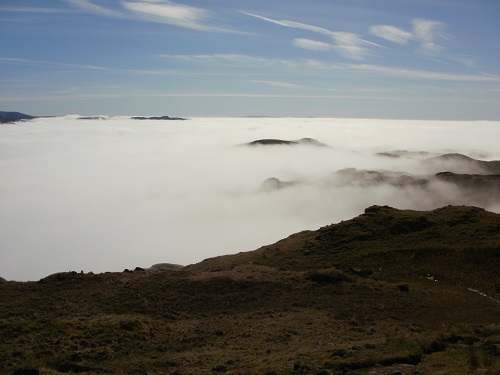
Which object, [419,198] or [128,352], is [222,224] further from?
[128,352]

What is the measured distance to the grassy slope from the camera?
2322 centimetres

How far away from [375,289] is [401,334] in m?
10.5

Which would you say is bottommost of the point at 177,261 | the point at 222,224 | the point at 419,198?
the point at 177,261

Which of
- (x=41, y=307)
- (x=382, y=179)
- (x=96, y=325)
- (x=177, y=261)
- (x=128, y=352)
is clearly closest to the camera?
(x=128, y=352)

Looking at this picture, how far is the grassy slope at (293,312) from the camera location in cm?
2322

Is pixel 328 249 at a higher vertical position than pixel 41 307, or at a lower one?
higher

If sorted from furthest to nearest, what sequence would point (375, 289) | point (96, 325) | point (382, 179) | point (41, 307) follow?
point (382, 179), point (375, 289), point (41, 307), point (96, 325)

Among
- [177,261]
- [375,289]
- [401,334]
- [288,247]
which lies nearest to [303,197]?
[177,261]

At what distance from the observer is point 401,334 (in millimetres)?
27266

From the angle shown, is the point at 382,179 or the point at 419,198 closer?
the point at 419,198

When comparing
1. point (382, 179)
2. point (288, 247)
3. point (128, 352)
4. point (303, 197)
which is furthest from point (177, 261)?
point (128, 352)

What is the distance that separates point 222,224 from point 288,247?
105 meters

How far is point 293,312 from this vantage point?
1328 inches

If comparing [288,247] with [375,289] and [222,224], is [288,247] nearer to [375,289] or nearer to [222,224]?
[375,289]
